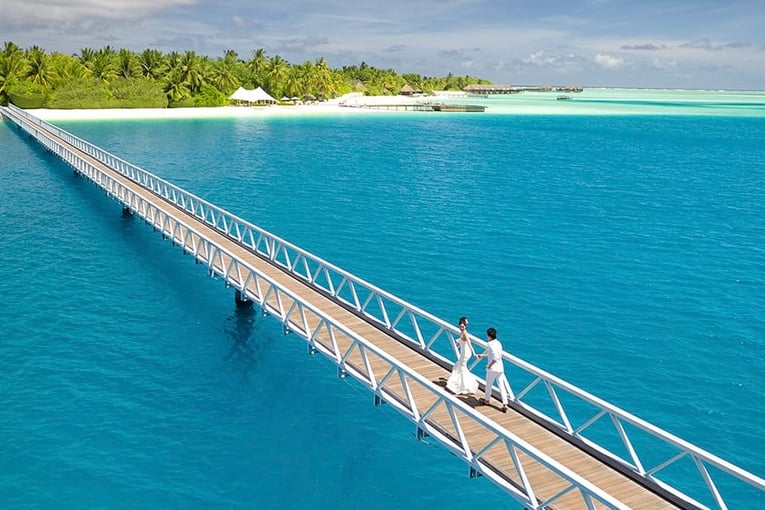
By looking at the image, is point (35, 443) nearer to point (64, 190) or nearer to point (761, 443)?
point (761, 443)

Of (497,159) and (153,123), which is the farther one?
(153,123)

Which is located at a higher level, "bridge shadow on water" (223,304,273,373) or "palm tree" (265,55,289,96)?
"palm tree" (265,55,289,96)

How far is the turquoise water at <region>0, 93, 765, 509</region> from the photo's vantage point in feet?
48.6

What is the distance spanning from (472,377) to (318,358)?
24.4ft

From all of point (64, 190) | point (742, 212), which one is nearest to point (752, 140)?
point (742, 212)

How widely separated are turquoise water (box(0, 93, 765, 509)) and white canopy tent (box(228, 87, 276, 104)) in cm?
7840

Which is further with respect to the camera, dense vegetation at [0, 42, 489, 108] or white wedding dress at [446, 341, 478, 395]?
dense vegetation at [0, 42, 489, 108]

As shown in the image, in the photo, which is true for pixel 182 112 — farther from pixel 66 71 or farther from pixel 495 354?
pixel 495 354

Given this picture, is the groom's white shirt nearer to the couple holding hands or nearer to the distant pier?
the couple holding hands

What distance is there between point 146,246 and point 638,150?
75.8 meters

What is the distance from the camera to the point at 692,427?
17391 millimetres

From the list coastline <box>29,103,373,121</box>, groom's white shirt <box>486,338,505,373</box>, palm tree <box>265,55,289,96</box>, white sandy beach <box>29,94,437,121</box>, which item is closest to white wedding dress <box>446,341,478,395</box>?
groom's white shirt <box>486,338,505,373</box>

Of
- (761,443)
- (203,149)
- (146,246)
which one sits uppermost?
(203,149)

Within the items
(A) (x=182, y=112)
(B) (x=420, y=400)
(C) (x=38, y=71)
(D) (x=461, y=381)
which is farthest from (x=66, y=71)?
(D) (x=461, y=381)
